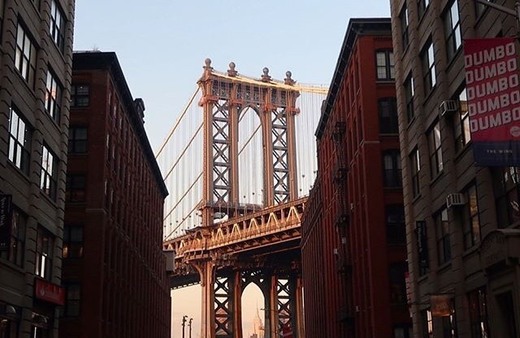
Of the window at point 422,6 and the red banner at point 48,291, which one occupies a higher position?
the window at point 422,6

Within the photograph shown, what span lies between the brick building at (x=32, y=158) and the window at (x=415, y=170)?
55.4 ft

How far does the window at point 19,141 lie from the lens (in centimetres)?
3409

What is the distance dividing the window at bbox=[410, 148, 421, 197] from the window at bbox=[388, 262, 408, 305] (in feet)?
43.2

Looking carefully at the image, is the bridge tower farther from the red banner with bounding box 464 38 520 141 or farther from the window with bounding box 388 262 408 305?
the red banner with bounding box 464 38 520 141

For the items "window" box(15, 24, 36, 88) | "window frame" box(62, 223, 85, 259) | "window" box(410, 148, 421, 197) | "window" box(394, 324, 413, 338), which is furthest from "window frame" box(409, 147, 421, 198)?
"window frame" box(62, 223, 85, 259)

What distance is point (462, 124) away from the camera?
31672 mm

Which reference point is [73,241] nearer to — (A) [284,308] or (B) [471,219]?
(B) [471,219]

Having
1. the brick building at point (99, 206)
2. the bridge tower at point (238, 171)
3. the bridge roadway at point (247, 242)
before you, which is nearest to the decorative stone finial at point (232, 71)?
the bridge tower at point (238, 171)

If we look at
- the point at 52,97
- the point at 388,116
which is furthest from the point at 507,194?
the point at 388,116

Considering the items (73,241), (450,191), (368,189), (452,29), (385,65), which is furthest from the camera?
(73,241)

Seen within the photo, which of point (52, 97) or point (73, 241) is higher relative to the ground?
point (52, 97)

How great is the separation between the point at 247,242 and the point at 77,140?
6741 centimetres

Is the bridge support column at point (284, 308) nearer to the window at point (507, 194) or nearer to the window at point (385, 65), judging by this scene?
the window at point (385, 65)

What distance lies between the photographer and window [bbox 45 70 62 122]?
40359mm
